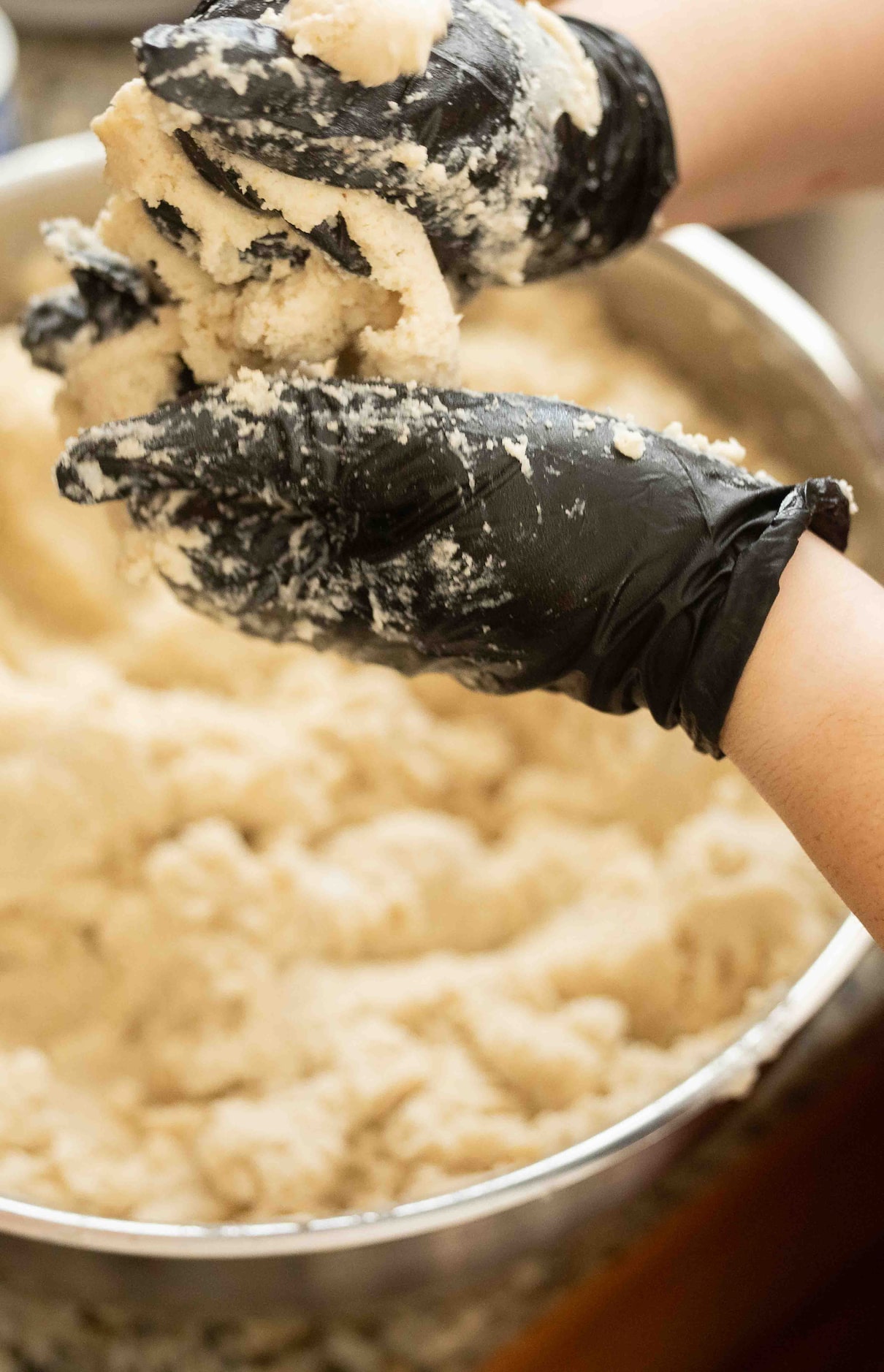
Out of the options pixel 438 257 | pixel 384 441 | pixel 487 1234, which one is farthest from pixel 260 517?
pixel 487 1234

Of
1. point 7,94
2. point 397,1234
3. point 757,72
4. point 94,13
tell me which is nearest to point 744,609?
point 397,1234

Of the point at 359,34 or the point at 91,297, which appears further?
the point at 91,297

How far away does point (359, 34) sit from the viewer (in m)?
0.59

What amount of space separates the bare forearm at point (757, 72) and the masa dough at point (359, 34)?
42 centimetres

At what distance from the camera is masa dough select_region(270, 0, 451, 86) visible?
23.3 inches

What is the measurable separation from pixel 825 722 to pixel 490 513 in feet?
0.77

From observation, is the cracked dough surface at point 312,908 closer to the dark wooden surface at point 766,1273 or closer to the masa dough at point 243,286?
the dark wooden surface at point 766,1273

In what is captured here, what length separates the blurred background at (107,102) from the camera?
5.42ft

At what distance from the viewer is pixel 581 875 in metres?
1.07

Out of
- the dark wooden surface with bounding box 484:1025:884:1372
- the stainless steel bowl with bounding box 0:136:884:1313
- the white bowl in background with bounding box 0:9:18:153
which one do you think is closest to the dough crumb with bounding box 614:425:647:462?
the stainless steel bowl with bounding box 0:136:884:1313

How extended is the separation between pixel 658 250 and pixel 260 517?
807 millimetres

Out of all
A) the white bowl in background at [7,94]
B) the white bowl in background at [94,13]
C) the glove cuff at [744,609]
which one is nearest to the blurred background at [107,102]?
the white bowl in background at [94,13]

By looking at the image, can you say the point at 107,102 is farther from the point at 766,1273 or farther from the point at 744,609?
the point at 766,1273

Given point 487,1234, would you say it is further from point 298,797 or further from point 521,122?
point 521,122
